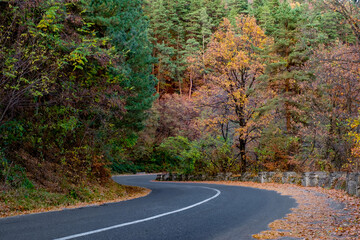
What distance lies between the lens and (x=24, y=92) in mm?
9531

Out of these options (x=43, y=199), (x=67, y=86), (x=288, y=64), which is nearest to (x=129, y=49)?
(x=67, y=86)

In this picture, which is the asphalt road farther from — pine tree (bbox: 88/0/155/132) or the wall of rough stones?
pine tree (bbox: 88/0/155/132)

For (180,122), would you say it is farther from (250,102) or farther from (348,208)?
(348,208)

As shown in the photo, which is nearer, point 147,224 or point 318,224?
point 147,224

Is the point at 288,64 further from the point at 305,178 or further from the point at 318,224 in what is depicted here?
the point at 318,224

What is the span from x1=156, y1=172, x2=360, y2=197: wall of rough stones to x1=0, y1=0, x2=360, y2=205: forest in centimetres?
107

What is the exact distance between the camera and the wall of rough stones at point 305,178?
1302cm

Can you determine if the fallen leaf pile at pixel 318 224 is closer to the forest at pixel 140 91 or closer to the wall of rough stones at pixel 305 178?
the forest at pixel 140 91

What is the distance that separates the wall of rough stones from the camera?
13023 millimetres

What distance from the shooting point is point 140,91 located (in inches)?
Answer: 653

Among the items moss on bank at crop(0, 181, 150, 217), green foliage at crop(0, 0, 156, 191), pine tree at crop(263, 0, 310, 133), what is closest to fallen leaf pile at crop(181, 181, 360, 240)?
moss on bank at crop(0, 181, 150, 217)

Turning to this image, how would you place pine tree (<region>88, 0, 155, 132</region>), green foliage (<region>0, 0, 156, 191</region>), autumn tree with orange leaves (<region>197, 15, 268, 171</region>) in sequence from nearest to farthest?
green foliage (<region>0, 0, 156, 191</region>), pine tree (<region>88, 0, 155, 132</region>), autumn tree with orange leaves (<region>197, 15, 268, 171</region>)

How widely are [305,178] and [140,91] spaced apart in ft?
35.5

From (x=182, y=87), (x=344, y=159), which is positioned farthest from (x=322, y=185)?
(x=182, y=87)
